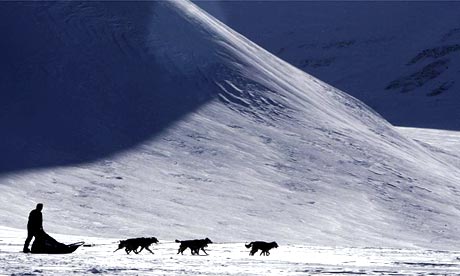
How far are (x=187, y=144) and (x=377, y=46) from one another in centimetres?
8372

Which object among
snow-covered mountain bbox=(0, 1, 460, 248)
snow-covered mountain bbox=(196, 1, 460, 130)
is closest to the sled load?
snow-covered mountain bbox=(0, 1, 460, 248)

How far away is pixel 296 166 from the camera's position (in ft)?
142

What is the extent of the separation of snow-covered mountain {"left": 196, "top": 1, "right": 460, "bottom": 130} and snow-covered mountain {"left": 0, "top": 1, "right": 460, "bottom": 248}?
134ft

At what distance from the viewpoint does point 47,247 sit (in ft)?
58.3

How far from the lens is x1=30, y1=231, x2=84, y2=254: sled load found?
17688mm

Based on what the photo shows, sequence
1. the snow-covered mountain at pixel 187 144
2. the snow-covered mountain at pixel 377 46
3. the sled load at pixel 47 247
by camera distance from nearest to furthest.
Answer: the sled load at pixel 47 247 < the snow-covered mountain at pixel 187 144 < the snow-covered mountain at pixel 377 46

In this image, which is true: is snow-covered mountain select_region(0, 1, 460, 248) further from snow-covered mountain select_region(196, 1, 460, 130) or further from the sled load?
snow-covered mountain select_region(196, 1, 460, 130)

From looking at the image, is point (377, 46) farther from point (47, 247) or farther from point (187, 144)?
point (47, 247)

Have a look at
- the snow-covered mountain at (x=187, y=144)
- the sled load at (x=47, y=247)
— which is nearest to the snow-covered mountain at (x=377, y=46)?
the snow-covered mountain at (x=187, y=144)

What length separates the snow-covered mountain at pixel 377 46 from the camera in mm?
104938

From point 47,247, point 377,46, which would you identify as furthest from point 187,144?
point 377,46

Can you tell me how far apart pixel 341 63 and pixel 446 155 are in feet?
204

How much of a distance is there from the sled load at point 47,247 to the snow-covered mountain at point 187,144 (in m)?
10.8

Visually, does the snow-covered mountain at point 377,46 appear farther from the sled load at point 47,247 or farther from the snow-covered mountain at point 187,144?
the sled load at point 47,247
